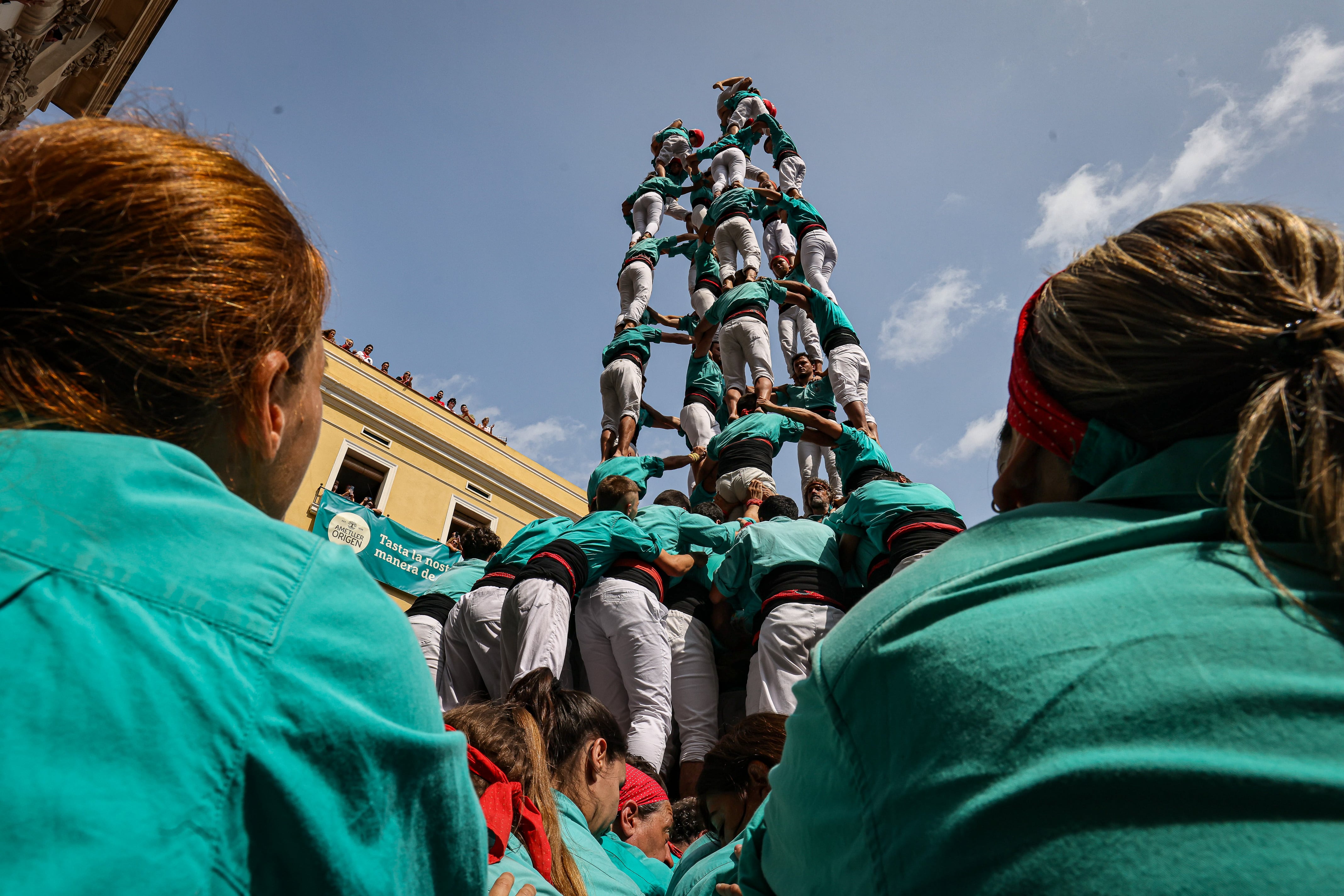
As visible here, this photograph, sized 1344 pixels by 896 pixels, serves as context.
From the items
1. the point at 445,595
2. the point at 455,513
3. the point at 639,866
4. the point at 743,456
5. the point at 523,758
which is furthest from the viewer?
the point at 455,513

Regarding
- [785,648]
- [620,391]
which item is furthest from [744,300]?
[785,648]

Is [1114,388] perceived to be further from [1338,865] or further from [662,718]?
[662,718]

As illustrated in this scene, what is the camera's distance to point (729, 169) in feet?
40.5

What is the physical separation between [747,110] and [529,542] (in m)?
11.8

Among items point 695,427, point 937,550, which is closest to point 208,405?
point 937,550

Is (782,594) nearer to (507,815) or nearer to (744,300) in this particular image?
(507,815)

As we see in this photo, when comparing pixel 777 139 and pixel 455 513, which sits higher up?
pixel 777 139

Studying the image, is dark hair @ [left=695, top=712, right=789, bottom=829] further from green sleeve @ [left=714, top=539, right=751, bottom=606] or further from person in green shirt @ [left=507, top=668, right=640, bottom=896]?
green sleeve @ [left=714, top=539, right=751, bottom=606]

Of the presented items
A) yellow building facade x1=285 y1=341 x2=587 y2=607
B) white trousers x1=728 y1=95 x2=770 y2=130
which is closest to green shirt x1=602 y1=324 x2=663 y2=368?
white trousers x1=728 y1=95 x2=770 y2=130

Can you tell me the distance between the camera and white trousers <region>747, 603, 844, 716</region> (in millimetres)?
3502

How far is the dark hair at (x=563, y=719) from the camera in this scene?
2.38 meters

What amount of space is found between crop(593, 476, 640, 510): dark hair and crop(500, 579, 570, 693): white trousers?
0.80 m

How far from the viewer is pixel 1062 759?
2.17 ft

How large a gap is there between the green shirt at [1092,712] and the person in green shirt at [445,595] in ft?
11.5
